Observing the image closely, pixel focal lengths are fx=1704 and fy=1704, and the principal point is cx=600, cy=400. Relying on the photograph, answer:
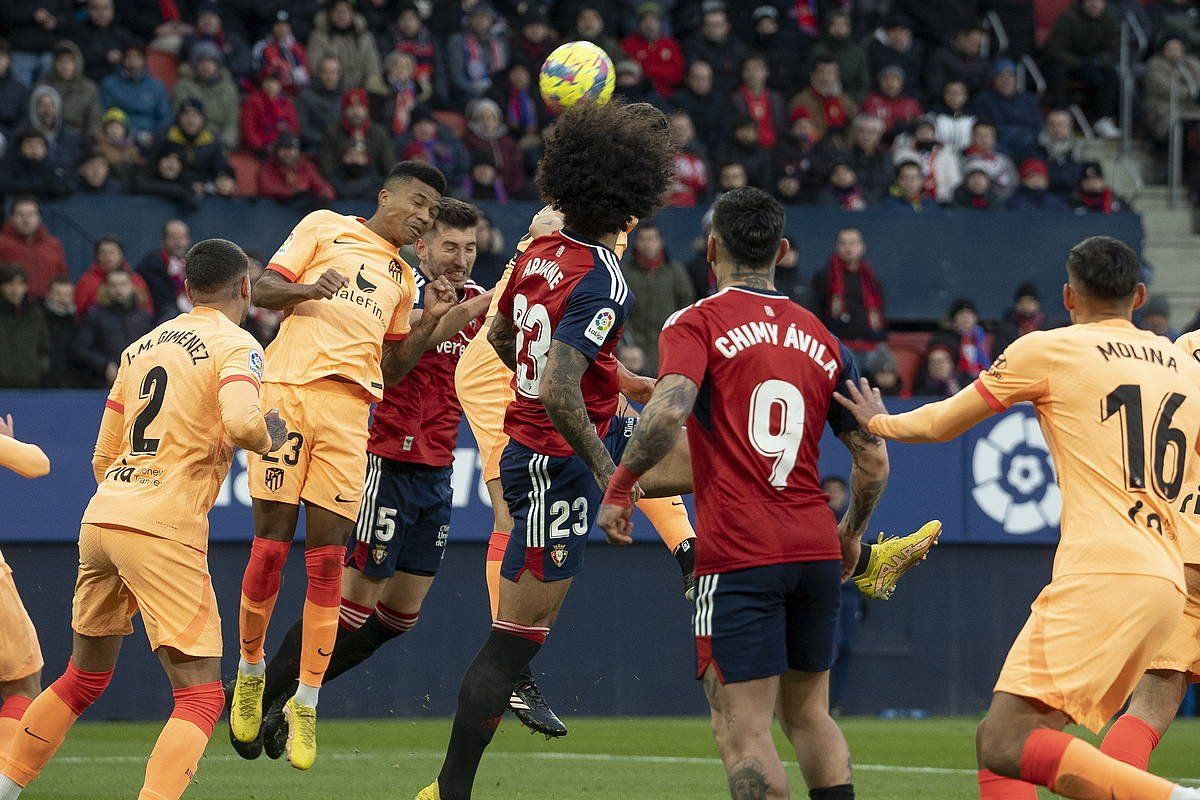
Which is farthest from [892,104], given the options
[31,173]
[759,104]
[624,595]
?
[31,173]

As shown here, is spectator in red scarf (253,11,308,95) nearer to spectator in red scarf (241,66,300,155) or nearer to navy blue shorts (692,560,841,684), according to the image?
spectator in red scarf (241,66,300,155)

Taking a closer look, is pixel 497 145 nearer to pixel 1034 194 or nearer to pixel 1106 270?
pixel 1034 194

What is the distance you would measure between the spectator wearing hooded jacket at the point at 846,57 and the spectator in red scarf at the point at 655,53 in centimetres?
186

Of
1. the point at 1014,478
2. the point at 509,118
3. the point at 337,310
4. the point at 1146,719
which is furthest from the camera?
the point at 509,118

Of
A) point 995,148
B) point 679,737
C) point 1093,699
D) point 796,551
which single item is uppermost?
point 995,148

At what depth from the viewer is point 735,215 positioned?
21.4ft

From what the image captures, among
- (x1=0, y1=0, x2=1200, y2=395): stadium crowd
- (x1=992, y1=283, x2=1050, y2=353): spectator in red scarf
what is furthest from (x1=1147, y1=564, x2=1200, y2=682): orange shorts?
(x1=992, y1=283, x2=1050, y2=353): spectator in red scarf

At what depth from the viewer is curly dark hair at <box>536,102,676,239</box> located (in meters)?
7.77

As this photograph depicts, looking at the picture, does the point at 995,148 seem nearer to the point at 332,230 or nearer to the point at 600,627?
the point at 600,627

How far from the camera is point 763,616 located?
6.26 metres

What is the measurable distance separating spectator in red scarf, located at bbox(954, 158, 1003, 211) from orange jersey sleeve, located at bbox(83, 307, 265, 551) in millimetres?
12922

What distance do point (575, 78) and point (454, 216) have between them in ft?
4.75

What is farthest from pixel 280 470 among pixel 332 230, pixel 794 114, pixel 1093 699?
pixel 794 114

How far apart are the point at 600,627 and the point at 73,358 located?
5122mm
